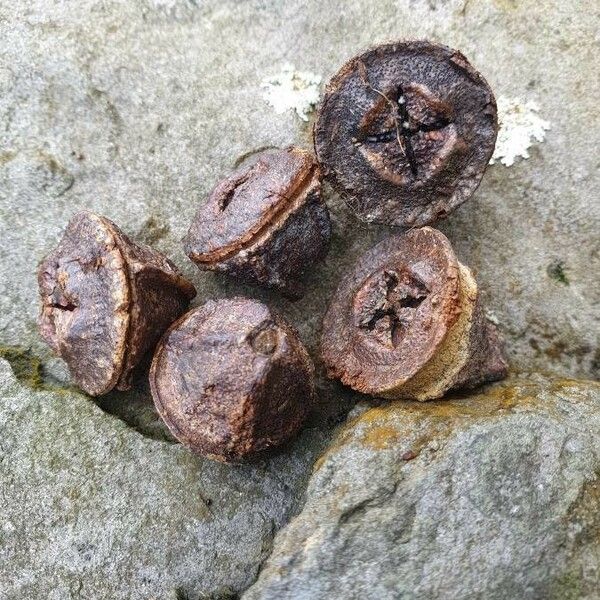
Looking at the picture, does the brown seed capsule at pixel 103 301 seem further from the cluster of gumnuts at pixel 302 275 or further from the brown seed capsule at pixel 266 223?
the brown seed capsule at pixel 266 223

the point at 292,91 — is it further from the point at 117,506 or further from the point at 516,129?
the point at 117,506

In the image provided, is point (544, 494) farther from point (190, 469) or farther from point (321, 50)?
point (321, 50)

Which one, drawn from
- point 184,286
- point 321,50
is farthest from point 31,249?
point 321,50

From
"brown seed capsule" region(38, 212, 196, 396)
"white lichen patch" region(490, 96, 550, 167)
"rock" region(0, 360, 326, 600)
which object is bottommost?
"rock" region(0, 360, 326, 600)

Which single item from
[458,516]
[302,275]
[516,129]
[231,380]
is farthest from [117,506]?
[516,129]

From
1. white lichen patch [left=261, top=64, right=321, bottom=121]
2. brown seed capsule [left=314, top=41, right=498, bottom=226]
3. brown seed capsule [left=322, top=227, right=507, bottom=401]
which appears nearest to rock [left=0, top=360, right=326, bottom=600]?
brown seed capsule [left=322, top=227, right=507, bottom=401]

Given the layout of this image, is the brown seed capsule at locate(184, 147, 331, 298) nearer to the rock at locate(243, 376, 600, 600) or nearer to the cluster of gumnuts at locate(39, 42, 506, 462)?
the cluster of gumnuts at locate(39, 42, 506, 462)

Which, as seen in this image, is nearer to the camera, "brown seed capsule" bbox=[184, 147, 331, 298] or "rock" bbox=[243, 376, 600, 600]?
"rock" bbox=[243, 376, 600, 600]
